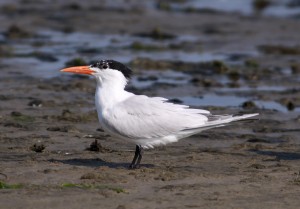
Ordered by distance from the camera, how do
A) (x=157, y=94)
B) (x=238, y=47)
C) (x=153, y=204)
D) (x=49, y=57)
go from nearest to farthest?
(x=153, y=204)
(x=157, y=94)
(x=49, y=57)
(x=238, y=47)

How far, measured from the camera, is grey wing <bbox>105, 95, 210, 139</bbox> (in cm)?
948

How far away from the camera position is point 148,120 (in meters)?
9.55

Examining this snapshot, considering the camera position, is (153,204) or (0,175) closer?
(153,204)

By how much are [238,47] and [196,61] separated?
2.31 meters

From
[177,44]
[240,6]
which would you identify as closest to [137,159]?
[177,44]

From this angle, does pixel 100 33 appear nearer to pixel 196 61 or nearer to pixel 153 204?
pixel 196 61

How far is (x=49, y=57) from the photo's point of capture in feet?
58.9

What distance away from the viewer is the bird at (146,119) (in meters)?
9.50

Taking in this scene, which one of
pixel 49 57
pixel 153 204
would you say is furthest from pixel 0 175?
pixel 49 57

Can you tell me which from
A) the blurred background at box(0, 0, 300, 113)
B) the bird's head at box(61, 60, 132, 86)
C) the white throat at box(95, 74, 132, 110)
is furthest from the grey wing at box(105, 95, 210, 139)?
the blurred background at box(0, 0, 300, 113)

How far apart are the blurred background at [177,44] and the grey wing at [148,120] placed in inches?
175

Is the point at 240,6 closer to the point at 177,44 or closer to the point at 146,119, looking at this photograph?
the point at 177,44

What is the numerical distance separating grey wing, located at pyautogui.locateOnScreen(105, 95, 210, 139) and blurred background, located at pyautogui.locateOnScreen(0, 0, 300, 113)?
175 inches

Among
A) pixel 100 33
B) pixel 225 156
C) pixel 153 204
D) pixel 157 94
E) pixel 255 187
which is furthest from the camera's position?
pixel 100 33
